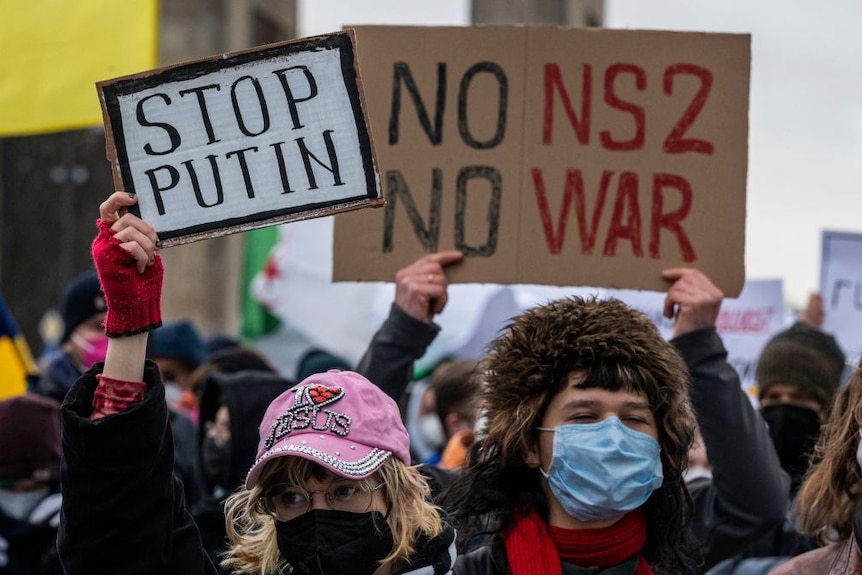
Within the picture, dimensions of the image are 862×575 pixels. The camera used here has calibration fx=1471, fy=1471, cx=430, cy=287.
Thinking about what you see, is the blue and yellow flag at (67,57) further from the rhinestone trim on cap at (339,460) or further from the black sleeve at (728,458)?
the rhinestone trim on cap at (339,460)

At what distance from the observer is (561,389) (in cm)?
316

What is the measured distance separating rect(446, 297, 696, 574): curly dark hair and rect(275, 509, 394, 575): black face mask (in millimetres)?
283

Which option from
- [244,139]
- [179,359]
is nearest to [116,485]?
[244,139]

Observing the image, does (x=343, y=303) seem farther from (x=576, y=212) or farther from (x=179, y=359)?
(x=576, y=212)

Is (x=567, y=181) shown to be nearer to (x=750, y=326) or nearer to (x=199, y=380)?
(x=199, y=380)

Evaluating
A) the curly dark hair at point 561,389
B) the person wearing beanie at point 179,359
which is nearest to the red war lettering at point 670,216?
the curly dark hair at point 561,389

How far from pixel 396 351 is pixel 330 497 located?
0.93 meters

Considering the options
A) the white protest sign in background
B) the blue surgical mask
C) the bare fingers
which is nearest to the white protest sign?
the white protest sign in background

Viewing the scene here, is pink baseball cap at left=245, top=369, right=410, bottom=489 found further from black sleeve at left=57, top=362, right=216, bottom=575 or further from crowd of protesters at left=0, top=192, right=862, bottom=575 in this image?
black sleeve at left=57, top=362, right=216, bottom=575

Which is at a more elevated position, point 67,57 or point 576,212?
point 67,57

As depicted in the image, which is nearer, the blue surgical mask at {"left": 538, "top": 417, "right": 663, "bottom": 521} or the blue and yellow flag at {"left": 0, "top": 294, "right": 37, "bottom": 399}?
the blue surgical mask at {"left": 538, "top": 417, "right": 663, "bottom": 521}

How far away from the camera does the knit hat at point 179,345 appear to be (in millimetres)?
7059

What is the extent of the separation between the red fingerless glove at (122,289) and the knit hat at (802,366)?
2.88m

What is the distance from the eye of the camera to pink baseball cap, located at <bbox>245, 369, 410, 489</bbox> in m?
2.96
